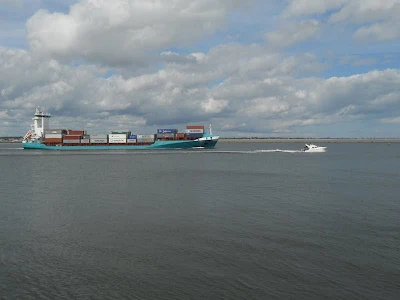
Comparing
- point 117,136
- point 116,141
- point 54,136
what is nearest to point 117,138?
point 117,136

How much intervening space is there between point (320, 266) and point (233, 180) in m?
27.3

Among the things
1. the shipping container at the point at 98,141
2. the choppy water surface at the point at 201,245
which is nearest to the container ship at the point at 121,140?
the shipping container at the point at 98,141

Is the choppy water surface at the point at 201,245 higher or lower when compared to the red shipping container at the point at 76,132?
lower

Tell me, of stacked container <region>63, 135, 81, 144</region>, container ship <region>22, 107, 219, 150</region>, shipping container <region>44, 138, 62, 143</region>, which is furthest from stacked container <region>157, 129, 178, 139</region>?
shipping container <region>44, 138, 62, 143</region>

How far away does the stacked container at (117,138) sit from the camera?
126m

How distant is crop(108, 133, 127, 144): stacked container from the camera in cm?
12600

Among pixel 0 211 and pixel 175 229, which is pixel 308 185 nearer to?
pixel 175 229

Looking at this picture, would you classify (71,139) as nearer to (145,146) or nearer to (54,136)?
(54,136)

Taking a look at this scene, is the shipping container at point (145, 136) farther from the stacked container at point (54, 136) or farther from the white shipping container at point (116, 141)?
the stacked container at point (54, 136)

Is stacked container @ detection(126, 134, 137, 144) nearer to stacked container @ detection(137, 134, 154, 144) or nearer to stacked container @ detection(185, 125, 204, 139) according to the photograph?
stacked container @ detection(137, 134, 154, 144)

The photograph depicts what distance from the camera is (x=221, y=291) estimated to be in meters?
11.3

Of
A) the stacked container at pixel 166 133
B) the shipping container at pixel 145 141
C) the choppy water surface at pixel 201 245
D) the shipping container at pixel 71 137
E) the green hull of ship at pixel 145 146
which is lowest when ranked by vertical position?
the choppy water surface at pixel 201 245

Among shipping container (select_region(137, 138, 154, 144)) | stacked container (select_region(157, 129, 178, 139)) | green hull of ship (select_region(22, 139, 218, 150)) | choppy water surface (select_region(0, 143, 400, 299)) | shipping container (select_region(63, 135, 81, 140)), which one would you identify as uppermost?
stacked container (select_region(157, 129, 178, 139))

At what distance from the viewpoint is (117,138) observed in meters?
127
